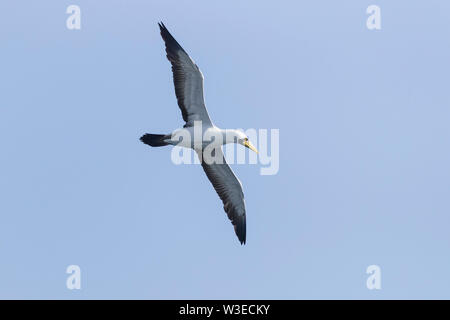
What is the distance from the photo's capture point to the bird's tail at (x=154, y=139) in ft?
74.9

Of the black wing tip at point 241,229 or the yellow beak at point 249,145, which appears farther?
the black wing tip at point 241,229

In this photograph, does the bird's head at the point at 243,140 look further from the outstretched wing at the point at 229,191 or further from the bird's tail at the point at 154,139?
the bird's tail at the point at 154,139

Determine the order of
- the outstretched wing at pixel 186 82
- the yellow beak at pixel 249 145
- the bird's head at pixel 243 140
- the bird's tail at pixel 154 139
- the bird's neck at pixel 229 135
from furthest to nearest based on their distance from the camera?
the yellow beak at pixel 249 145 < the bird's head at pixel 243 140 < the bird's neck at pixel 229 135 < the bird's tail at pixel 154 139 < the outstretched wing at pixel 186 82

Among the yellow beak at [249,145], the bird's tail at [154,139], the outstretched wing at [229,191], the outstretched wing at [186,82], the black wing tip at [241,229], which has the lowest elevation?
the black wing tip at [241,229]

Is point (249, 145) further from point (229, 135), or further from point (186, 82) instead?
point (186, 82)

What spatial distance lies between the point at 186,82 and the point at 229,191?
3997mm

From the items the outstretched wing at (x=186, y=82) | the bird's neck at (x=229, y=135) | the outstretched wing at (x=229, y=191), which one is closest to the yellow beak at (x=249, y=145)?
the bird's neck at (x=229, y=135)

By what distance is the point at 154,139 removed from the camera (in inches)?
902

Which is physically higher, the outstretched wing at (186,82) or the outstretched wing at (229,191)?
the outstretched wing at (186,82)

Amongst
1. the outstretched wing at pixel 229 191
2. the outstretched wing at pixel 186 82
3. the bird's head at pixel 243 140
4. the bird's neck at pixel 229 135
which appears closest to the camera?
the outstretched wing at pixel 186 82

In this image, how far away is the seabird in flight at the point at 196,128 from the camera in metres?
22.5

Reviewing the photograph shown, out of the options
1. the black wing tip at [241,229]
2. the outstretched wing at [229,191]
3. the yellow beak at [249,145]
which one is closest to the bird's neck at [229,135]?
the yellow beak at [249,145]

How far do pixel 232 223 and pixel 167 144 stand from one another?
366 cm
